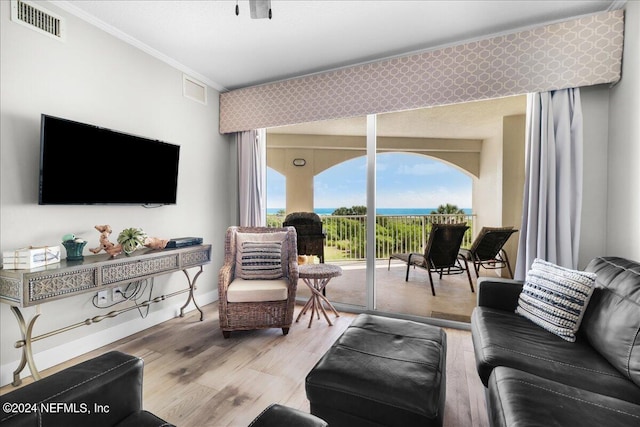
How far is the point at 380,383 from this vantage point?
1.24m

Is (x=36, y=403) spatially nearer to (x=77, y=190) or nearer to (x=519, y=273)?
(x=77, y=190)

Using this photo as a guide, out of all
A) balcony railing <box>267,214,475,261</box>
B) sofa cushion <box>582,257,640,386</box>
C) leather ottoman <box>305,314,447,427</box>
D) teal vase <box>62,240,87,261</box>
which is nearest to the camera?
leather ottoman <box>305,314,447,427</box>

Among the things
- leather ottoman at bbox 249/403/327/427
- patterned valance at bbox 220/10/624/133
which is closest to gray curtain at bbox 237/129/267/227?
patterned valance at bbox 220/10/624/133

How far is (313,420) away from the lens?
0.89m

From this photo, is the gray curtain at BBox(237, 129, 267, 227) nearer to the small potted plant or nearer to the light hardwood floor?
the light hardwood floor

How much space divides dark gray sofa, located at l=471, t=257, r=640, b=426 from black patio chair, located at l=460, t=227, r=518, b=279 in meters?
1.08

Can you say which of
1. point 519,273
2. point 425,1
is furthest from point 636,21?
point 519,273

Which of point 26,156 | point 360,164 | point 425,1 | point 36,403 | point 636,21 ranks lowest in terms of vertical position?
point 36,403

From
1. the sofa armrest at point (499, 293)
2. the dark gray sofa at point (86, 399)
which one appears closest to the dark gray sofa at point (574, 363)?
the sofa armrest at point (499, 293)

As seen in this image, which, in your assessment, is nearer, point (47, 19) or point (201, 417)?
point (201, 417)

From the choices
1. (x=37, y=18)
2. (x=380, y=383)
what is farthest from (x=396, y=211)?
(x=37, y=18)

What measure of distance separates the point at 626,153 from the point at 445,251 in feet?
5.50

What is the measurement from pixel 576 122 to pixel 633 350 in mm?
1812

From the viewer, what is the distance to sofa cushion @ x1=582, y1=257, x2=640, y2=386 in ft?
4.31
